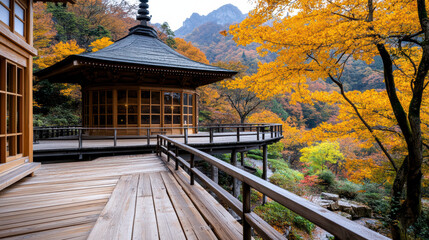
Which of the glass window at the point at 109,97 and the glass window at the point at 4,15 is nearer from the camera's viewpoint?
the glass window at the point at 4,15

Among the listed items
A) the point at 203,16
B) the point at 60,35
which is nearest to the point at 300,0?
the point at 60,35

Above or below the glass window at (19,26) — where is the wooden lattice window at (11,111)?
below

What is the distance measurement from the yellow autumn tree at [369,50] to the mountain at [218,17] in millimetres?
124922

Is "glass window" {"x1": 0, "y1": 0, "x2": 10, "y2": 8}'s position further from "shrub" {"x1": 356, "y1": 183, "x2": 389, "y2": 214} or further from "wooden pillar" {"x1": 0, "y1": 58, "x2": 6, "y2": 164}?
"shrub" {"x1": 356, "y1": 183, "x2": 389, "y2": 214}

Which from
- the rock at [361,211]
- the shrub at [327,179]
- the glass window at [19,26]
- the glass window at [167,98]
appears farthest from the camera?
the shrub at [327,179]

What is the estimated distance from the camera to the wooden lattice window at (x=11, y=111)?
3398 millimetres

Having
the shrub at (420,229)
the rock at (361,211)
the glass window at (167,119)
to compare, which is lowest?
the rock at (361,211)

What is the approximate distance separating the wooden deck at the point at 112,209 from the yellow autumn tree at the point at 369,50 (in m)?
5.11

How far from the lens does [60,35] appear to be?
23797mm

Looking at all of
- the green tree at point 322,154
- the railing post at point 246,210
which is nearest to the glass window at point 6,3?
the railing post at point 246,210

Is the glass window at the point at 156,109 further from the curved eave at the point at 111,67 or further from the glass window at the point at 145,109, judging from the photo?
the curved eave at the point at 111,67

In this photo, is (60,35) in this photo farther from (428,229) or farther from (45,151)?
(428,229)

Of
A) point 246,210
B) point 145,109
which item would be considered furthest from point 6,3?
point 145,109

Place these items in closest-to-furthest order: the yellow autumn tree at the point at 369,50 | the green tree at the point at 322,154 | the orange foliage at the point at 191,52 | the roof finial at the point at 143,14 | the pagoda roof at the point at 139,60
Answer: the yellow autumn tree at the point at 369,50 → the pagoda roof at the point at 139,60 → the roof finial at the point at 143,14 → the green tree at the point at 322,154 → the orange foliage at the point at 191,52
